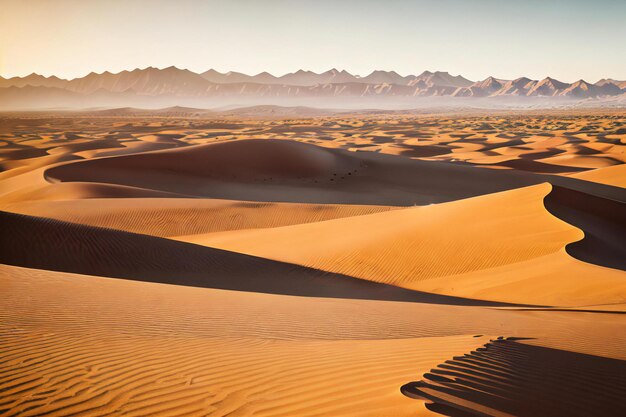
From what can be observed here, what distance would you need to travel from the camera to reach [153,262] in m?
13.7

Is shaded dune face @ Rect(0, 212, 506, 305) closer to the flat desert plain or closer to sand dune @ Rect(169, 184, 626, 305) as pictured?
the flat desert plain

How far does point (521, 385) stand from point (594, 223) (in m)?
11.7

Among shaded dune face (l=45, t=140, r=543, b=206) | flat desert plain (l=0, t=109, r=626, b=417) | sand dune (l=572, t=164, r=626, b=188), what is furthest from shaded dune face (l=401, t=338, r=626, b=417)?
sand dune (l=572, t=164, r=626, b=188)

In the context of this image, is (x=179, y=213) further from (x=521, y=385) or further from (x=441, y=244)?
(x=521, y=385)

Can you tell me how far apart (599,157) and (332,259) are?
36405mm

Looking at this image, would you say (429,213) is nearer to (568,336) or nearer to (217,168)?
(568,336)

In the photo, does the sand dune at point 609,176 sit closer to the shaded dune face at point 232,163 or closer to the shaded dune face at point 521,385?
the shaded dune face at point 232,163

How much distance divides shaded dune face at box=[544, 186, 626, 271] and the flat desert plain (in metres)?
0.07

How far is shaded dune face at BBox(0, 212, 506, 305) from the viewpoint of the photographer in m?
12.1

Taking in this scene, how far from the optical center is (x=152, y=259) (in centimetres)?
1388

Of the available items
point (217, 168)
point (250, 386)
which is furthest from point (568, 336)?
point (217, 168)

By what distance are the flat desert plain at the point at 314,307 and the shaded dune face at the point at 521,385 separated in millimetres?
22


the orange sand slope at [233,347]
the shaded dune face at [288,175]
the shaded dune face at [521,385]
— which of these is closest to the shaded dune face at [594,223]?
the orange sand slope at [233,347]

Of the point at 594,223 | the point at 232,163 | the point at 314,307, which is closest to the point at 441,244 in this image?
the point at 594,223
